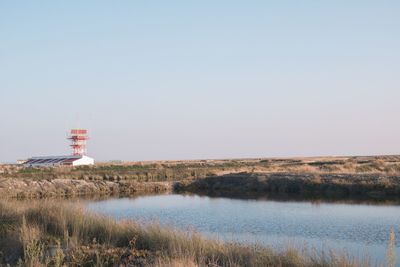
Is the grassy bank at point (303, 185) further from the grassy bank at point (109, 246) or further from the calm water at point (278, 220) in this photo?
the grassy bank at point (109, 246)

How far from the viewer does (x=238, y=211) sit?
24.4 metres

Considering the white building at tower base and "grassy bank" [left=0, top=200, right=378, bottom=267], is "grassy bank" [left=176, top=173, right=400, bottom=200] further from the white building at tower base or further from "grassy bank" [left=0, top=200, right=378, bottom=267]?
the white building at tower base

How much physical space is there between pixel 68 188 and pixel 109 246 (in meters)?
26.8

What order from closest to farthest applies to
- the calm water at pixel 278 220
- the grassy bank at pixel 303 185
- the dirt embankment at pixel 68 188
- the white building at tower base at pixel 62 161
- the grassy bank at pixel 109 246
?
the grassy bank at pixel 109 246 < the calm water at pixel 278 220 < the grassy bank at pixel 303 185 < the dirt embankment at pixel 68 188 < the white building at tower base at pixel 62 161

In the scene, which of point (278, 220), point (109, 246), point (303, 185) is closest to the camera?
point (109, 246)

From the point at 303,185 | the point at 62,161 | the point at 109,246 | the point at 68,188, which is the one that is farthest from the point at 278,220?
the point at 62,161

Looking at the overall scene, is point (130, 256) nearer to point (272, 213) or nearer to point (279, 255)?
point (279, 255)

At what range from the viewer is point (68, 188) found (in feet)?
117

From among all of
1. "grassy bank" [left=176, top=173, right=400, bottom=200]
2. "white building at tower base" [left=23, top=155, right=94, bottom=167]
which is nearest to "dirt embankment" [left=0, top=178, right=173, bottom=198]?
"grassy bank" [left=176, top=173, right=400, bottom=200]

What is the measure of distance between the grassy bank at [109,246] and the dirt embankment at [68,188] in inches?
773

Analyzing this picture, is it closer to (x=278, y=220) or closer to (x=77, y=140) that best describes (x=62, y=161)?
(x=77, y=140)

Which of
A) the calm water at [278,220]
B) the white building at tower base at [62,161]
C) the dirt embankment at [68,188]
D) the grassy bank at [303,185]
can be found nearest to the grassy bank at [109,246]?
the calm water at [278,220]

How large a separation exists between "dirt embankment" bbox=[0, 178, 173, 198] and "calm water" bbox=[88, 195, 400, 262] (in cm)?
543

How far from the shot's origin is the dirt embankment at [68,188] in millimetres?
33031
